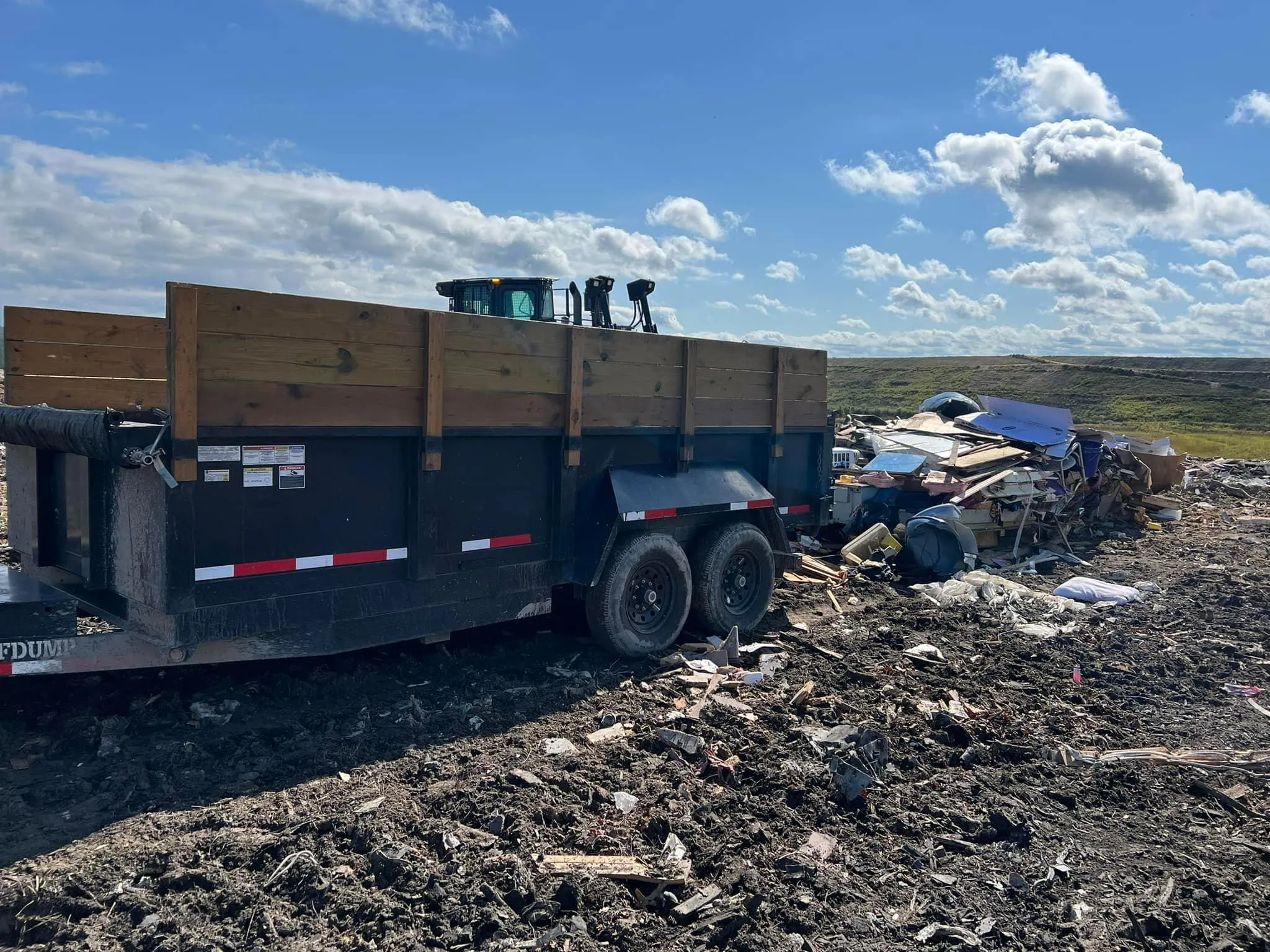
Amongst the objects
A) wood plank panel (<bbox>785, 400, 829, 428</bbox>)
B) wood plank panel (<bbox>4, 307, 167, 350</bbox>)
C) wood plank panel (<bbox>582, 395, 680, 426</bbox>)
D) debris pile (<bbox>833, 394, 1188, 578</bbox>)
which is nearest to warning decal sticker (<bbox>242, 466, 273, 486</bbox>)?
wood plank panel (<bbox>4, 307, 167, 350</bbox>)

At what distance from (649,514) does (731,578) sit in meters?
1.38

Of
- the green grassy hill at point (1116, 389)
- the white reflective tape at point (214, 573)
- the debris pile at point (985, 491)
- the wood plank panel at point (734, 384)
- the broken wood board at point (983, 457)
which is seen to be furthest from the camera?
the green grassy hill at point (1116, 389)

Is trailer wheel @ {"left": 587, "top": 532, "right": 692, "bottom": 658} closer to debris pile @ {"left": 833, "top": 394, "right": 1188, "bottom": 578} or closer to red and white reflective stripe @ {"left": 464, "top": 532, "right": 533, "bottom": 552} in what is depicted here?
red and white reflective stripe @ {"left": 464, "top": 532, "right": 533, "bottom": 552}

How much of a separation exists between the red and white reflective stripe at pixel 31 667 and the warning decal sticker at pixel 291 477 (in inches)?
52.9

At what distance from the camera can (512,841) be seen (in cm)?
397

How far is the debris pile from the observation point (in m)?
10.8

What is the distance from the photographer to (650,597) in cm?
686

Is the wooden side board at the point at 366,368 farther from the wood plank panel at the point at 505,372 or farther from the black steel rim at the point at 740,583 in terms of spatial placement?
the black steel rim at the point at 740,583

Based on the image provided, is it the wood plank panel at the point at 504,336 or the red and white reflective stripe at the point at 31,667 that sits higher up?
the wood plank panel at the point at 504,336

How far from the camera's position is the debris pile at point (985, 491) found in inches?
424

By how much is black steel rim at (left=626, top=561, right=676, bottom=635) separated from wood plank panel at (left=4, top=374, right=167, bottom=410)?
3.48m

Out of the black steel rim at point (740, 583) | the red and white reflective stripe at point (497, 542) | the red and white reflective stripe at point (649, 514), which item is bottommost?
the black steel rim at point (740, 583)

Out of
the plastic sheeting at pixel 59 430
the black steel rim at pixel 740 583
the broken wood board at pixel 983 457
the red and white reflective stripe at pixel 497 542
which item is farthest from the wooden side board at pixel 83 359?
the broken wood board at pixel 983 457

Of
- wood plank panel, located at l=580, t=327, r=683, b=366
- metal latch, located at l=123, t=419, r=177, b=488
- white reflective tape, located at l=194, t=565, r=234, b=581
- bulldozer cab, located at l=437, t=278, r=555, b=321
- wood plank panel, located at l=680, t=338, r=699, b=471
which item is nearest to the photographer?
metal latch, located at l=123, t=419, r=177, b=488
